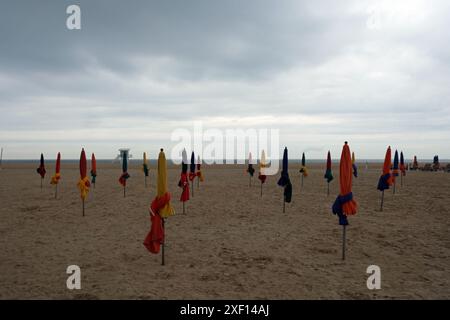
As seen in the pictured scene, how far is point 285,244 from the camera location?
10125 mm

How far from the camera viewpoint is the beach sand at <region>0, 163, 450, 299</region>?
676 cm

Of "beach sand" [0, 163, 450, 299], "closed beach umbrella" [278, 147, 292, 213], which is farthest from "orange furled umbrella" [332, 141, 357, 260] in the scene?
"closed beach umbrella" [278, 147, 292, 213]

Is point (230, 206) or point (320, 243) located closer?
point (320, 243)

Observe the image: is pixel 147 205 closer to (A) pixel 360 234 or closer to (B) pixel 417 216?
(A) pixel 360 234

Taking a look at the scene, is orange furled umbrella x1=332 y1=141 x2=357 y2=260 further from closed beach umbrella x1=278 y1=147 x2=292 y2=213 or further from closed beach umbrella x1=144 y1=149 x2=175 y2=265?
closed beach umbrella x1=278 y1=147 x2=292 y2=213

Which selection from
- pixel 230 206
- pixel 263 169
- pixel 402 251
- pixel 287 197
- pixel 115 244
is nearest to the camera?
pixel 402 251

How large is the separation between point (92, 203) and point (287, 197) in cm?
1090

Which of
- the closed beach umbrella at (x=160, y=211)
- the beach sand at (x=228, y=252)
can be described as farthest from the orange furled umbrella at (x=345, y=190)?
the closed beach umbrella at (x=160, y=211)

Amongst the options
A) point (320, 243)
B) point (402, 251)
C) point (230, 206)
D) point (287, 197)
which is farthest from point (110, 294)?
point (230, 206)

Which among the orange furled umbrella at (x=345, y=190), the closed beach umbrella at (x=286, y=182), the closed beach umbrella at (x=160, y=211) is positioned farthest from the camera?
the closed beach umbrella at (x=286, y=182)

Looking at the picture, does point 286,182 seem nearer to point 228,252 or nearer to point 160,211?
point 228,252

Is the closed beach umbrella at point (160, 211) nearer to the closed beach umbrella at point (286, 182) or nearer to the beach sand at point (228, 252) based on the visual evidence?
the beach sand at point (228, 252)

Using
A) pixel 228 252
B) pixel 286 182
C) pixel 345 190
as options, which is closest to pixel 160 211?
pixel 228 252

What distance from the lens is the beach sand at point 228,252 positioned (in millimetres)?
6762
